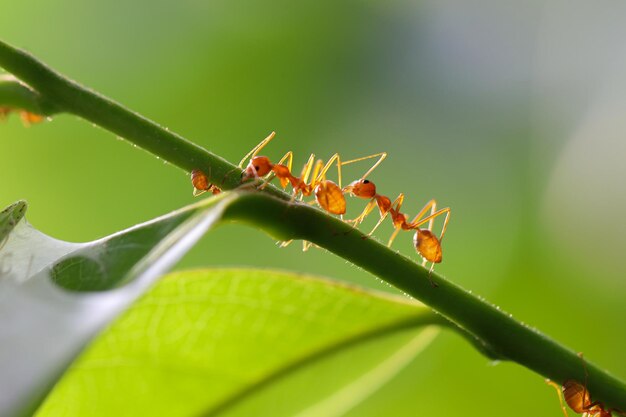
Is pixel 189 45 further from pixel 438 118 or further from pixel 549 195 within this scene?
pixel 549 195

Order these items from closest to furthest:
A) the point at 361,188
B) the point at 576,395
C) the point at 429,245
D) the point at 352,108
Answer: the point at 576,395
the point at 429,245
the point at 361,188
the point at 352,108

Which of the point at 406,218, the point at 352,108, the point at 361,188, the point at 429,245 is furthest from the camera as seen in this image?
the point at 352,108

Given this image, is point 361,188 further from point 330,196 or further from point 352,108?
point 352,108

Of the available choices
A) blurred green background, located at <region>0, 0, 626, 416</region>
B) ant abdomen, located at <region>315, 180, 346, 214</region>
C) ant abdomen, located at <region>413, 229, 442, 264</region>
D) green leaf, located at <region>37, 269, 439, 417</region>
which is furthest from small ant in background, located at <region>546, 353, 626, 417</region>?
blurred green background, located at <region>0, 0, 626, 416</region>

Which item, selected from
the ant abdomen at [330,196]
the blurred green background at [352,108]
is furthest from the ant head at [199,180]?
the blurred green background at [352,108]

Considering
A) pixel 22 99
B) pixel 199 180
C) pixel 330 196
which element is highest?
pixel 330 196

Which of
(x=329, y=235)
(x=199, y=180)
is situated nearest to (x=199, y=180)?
(x=199, y=180)

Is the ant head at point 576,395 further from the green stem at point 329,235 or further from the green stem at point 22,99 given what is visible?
the green stem at point 22,99
